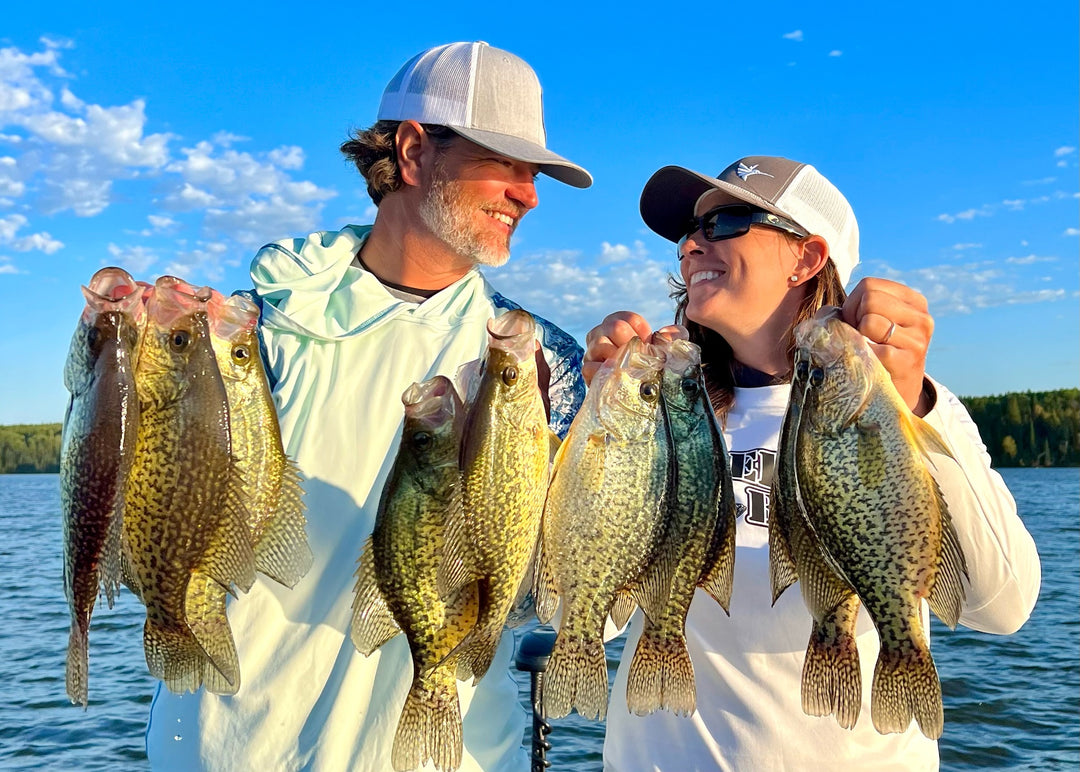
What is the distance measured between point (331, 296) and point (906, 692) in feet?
8.16

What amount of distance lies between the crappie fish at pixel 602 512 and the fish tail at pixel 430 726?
33 cm

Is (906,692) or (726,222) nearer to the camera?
(906,692)

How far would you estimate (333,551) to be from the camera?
3.21 metres

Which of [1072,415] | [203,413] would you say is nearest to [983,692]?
[203,413]

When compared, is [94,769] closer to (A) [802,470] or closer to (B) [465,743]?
(B) [465,743]

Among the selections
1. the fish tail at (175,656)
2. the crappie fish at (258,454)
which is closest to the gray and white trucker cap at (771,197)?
the crappie fish at (258,454)

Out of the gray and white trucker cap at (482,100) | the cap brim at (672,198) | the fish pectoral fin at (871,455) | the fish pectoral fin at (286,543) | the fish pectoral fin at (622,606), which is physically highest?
the gray and white trucker cap at (482,100)

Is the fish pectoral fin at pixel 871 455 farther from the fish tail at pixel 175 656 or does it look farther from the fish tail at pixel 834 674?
the fish tail at pixel 175 656

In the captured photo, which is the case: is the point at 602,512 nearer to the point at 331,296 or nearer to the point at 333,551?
the point at 333,551

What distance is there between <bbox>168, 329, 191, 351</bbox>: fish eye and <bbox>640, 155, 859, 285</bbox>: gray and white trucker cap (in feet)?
6.83

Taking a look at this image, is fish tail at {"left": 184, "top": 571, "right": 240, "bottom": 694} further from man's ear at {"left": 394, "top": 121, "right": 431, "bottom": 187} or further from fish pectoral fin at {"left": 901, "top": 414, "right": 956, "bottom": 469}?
fish pectoral fin at {"left": 901, "top": 414, "right": 956, "bottom": 469}

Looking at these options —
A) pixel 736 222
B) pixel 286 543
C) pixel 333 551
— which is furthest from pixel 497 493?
pixel 736 222

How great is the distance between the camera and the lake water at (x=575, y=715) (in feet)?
35.9

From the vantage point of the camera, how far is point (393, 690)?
124 inches
